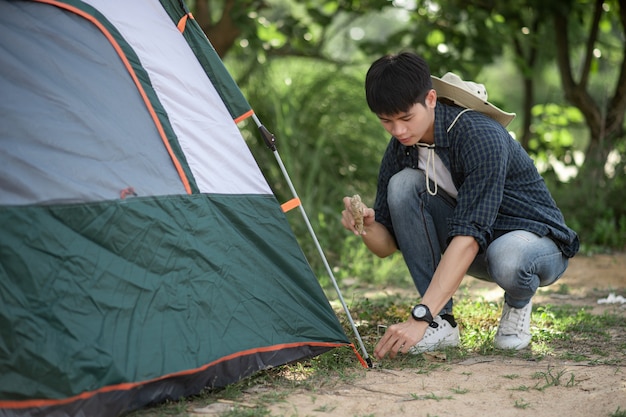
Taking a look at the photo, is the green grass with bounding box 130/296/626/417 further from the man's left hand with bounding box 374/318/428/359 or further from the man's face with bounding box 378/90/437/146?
the man's face with bounding box 378/90/437/146

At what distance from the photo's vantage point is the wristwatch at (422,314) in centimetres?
268

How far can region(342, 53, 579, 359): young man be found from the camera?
2746 mm

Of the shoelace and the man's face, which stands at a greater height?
the man's face

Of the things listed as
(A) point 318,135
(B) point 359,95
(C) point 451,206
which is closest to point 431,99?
(C) point 451,206

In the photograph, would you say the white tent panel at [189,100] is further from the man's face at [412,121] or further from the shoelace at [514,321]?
the shoelace at [514,321]

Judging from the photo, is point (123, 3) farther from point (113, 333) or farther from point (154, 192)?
point (113, 333)

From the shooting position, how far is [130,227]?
2451mm

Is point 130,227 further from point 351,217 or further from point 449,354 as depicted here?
point 449,354

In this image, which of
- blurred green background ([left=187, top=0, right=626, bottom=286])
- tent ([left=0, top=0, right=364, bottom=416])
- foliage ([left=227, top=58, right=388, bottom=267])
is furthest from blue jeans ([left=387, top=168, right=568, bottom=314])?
foliage ([left=227, top=58, right=388, bottom=267])

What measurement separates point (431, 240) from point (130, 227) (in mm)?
1174

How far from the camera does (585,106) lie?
6.68 metres

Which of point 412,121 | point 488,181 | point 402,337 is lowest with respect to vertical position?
point 402,337

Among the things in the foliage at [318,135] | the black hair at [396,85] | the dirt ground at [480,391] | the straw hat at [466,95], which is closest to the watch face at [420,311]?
the dirt ground at [480,391]

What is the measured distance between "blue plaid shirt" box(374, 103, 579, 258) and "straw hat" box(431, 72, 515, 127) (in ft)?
0.16
